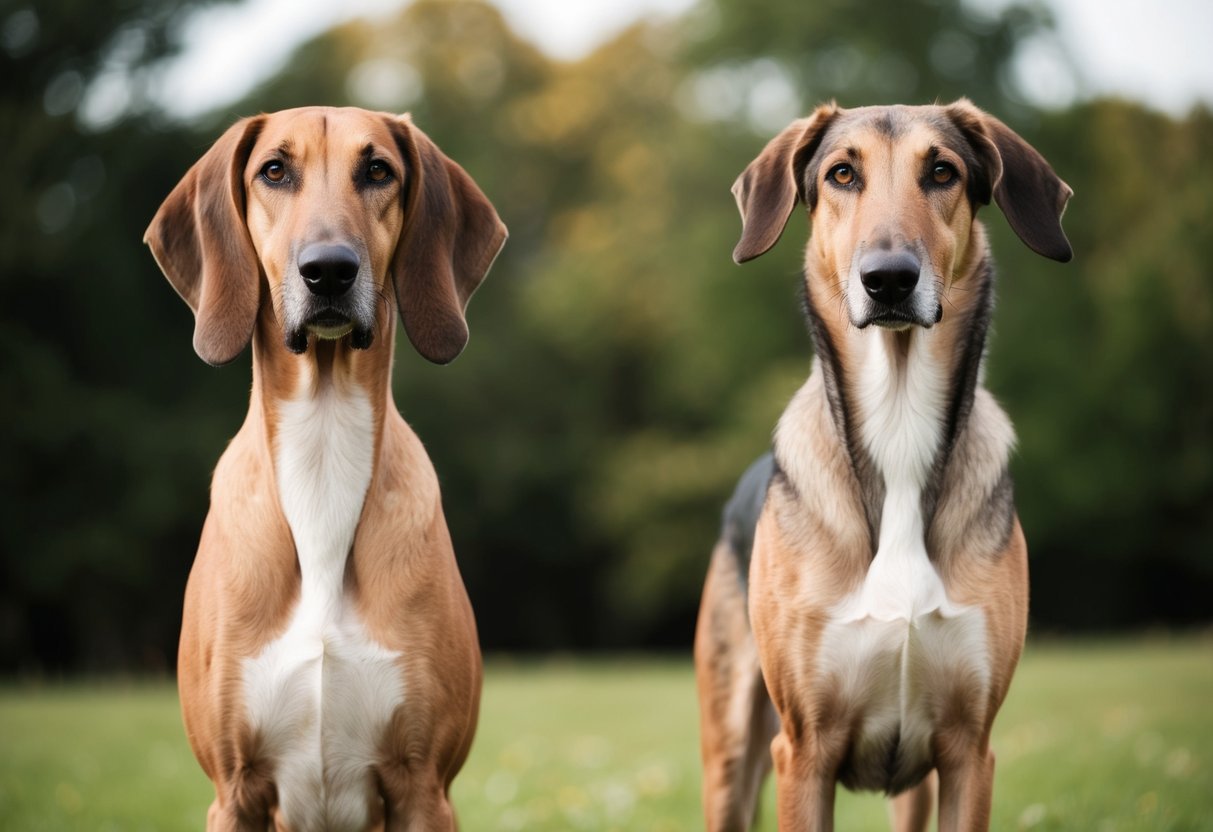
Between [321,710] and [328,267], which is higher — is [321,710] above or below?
below

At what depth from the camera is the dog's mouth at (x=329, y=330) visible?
401 cm

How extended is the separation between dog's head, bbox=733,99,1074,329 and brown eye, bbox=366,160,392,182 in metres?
1.29

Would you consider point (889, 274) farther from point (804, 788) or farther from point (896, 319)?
point (804, 788)

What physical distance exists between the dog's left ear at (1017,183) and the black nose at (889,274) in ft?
2.06

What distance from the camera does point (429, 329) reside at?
438 cm

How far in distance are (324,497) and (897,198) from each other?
2.21 meters

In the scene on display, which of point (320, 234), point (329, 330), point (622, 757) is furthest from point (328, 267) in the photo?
point (622, 757)

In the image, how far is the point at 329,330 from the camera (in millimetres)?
4055

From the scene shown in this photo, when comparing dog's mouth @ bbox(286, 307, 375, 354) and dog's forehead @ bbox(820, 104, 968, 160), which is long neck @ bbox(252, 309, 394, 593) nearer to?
dog's mouth @ bbox(286, 307, 375, 354)

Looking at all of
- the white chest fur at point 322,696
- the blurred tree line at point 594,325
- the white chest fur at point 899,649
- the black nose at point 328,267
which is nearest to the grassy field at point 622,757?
the white chest fur at point 899,649

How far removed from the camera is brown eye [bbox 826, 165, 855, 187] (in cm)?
448

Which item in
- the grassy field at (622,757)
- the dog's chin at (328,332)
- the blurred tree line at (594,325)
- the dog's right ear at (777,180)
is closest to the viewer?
the dog's chin at (328,332)

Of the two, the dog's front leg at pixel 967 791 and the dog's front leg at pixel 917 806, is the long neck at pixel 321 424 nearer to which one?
the dog's front leg at pixel 967 791

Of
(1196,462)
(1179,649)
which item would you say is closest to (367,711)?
(1179,649)
